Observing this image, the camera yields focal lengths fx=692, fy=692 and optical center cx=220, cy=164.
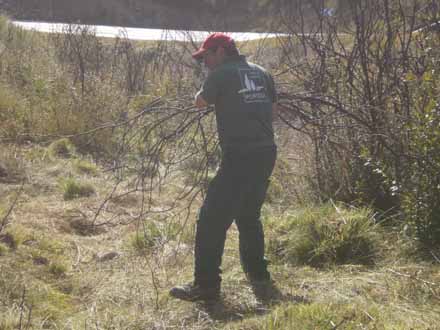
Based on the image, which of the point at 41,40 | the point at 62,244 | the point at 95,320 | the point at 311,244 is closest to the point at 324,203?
the point at 311,244

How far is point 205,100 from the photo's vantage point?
13.5ft

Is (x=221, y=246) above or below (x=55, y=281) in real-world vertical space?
above

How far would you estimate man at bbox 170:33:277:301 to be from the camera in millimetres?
4133

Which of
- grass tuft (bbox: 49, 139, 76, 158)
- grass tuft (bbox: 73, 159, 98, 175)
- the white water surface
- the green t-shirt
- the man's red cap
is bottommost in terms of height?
grass tuft (bbox: 73, 159, 98, 175)

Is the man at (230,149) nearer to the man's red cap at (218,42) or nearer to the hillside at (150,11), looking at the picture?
the man's red cap at (218,42)

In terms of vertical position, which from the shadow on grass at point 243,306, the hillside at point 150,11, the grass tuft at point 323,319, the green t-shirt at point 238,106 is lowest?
the shadow on grass at point 243,306

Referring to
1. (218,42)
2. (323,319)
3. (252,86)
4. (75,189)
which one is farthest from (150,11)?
(323,319)

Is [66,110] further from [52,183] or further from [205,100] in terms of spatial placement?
[205,100]

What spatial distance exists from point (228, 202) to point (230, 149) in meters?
0.32

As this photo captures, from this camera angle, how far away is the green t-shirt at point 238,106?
13.5 ft

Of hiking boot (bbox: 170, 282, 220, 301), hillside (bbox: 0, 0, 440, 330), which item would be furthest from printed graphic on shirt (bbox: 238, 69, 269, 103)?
hiking boot (bbox: 170, 282, 220, 301)

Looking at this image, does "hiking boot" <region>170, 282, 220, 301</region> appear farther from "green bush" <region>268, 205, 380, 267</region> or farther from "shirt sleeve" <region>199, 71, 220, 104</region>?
"shirt sleeve" <region>199, 71, 220, 104</region>

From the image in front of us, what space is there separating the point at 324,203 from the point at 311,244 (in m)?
1.04

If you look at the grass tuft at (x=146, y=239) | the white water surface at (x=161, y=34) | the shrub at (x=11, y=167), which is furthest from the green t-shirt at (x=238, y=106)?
the white water surface at (x=161, y=34)
